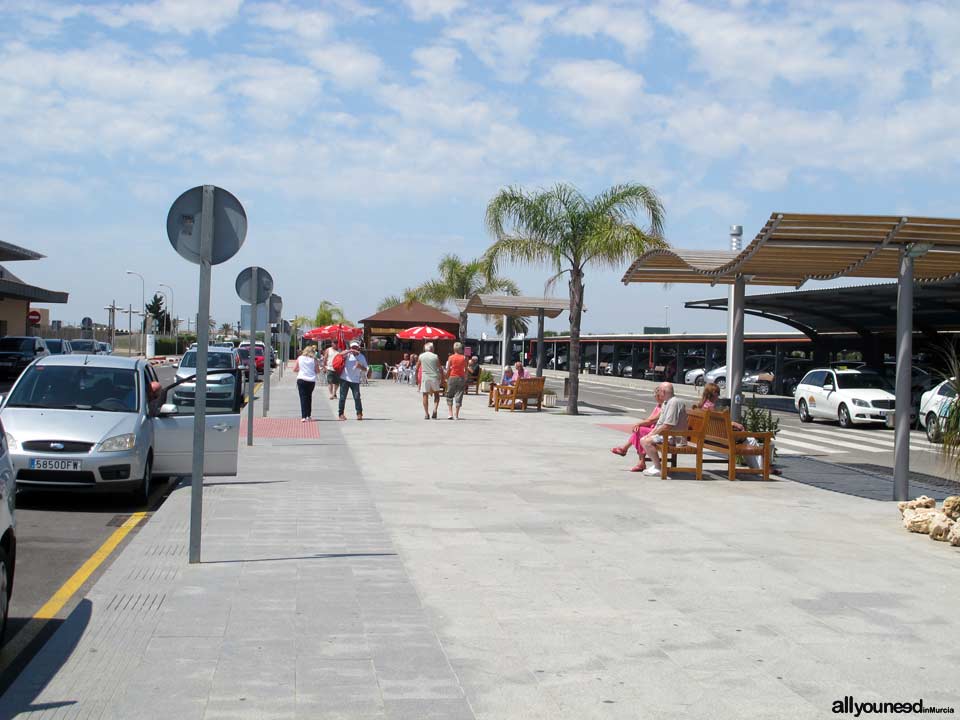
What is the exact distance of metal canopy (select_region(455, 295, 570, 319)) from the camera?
109 ft

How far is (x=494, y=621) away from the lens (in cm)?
596

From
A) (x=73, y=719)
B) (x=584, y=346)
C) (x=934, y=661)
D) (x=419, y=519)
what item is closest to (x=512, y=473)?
(x=419, y=519)

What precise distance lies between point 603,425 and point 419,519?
13.6 m

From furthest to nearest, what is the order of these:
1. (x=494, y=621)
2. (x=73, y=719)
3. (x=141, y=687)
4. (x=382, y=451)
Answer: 1. (x=382, y=451)
2. (x=494, y=621)
3. (x=141, y=687)
4. (x=73, y=719)

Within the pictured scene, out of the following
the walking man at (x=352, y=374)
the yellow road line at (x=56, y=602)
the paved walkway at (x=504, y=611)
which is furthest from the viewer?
the walking man at (x=352, y=374)

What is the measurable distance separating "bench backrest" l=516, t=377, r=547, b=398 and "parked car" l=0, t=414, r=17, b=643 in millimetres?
20632

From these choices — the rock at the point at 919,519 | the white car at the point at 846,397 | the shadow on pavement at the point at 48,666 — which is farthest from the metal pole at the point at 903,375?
the white car at the point at 846,397

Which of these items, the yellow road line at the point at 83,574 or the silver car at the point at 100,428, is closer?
the yellow road line at the point at 83,574

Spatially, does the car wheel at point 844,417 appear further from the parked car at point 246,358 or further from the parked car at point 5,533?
the parked car at point 5,533

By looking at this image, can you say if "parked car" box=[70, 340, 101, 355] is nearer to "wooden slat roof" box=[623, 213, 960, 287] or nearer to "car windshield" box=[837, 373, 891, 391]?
"car windshield" box=[837, 373, 891, 391]

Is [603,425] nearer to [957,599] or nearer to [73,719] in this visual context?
[957,599]

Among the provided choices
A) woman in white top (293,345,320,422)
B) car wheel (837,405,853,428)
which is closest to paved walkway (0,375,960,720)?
woman in white top (293,345,320,422)

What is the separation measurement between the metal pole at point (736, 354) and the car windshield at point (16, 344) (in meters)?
30.0

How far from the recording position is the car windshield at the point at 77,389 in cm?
1112
